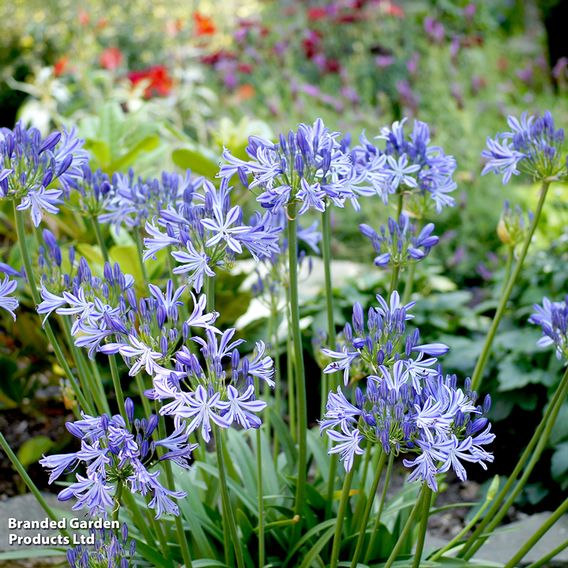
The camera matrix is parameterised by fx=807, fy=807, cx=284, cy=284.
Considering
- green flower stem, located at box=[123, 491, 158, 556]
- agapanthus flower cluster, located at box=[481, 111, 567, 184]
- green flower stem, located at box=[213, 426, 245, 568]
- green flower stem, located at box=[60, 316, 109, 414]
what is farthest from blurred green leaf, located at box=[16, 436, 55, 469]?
agapanthus flower cluster, located at box=[481, 111, 567, 184]

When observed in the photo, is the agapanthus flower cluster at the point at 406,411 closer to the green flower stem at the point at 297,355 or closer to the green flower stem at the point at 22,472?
the green flower stem at the point at 297,355

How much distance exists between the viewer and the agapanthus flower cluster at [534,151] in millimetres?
1958

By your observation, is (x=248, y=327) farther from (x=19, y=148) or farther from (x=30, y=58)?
(x=30, y=58)

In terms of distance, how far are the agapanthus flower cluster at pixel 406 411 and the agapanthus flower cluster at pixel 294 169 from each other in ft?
0.80

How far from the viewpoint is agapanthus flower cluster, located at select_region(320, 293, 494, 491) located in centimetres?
144

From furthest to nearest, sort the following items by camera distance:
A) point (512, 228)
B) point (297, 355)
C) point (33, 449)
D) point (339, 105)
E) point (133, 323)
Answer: point (339, 105), point (33, 449), point (512, 228), point (297, 355), point (133, 323)

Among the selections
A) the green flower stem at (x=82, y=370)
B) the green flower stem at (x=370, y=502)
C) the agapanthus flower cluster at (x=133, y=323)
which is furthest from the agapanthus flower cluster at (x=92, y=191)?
the green flower stem at (x=370, y=502)

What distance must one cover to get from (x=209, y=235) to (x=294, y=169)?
0.21 meters

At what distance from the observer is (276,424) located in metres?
2.35

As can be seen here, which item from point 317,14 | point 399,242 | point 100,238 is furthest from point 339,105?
point 399,242

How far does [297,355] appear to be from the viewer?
1.81 m

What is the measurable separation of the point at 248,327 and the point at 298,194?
2.19 metres

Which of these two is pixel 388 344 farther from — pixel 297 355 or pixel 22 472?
pixel 22 472

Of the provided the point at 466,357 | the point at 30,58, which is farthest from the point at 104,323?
the point at 30,58
